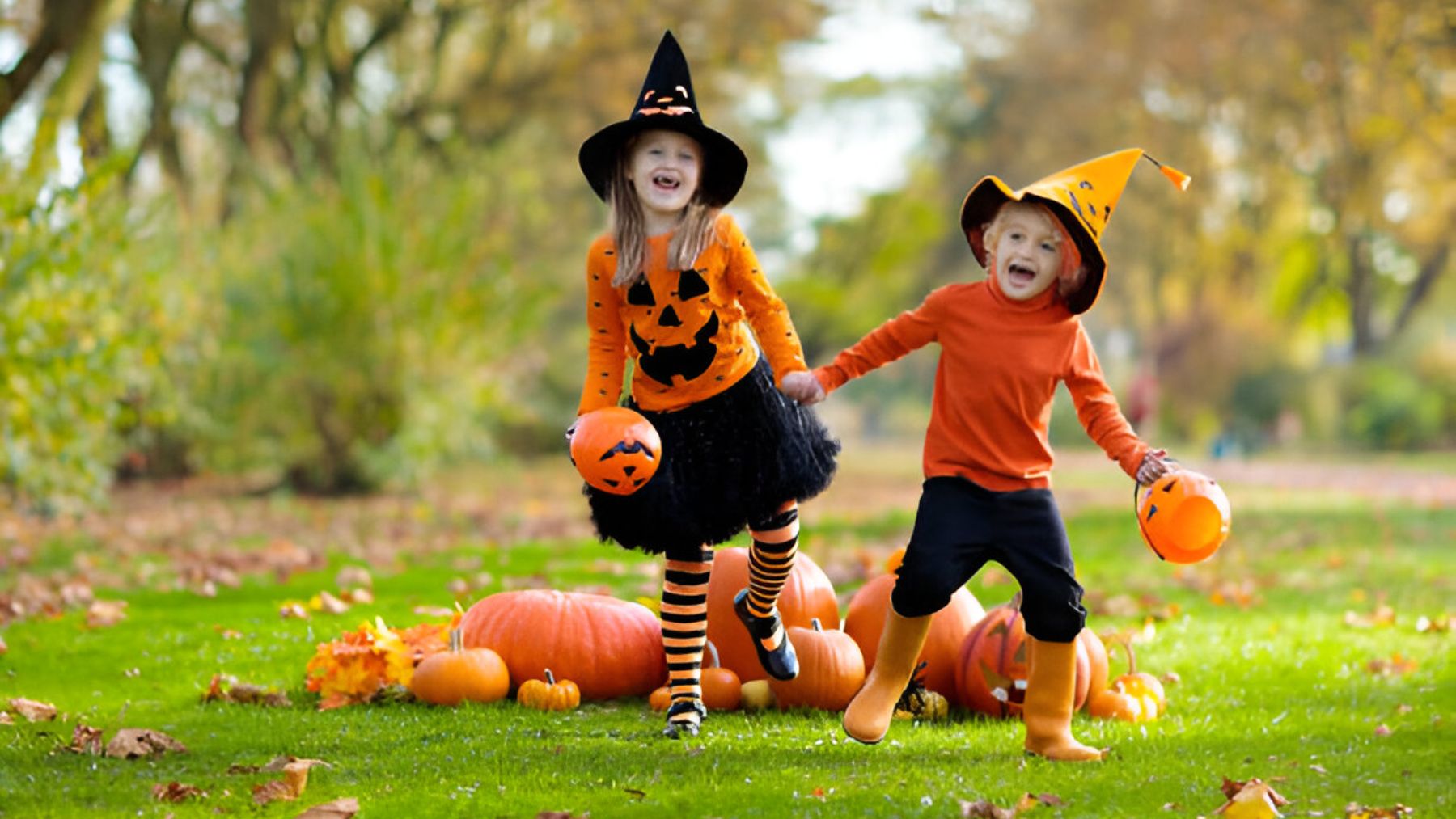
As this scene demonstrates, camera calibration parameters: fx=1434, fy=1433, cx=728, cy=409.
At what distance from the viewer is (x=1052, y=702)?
4.50 meters

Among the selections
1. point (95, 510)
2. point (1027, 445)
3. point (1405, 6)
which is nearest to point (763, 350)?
point (1027, 445)

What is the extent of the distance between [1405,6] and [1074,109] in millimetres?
15385

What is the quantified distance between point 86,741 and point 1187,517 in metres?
3.47

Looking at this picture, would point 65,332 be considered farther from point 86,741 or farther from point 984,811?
point 984,811

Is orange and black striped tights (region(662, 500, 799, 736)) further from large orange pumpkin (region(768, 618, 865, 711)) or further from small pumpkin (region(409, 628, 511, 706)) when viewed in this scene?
small pumpkin (region(409, 628, 511, 706))

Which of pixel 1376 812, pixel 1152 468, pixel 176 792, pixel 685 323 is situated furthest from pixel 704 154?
pixel 1376 812

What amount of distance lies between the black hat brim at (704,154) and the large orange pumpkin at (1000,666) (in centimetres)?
182

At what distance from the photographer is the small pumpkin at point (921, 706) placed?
518cm

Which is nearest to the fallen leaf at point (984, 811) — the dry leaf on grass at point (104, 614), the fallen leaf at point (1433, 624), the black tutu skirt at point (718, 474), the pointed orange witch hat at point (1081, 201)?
the black tutu skirt at point (718, 474)

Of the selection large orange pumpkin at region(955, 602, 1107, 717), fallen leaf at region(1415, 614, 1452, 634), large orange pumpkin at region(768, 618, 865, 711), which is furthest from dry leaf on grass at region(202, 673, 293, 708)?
fallen leaf at region(1415, 614, 1452, 634)

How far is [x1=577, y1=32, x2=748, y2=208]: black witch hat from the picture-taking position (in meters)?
4.80

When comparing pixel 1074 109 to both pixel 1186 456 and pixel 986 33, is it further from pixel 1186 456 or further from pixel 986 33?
pixel 1186 456

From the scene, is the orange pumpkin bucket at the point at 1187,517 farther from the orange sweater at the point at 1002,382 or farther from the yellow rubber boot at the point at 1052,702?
the yellow rubber boot at the point at 1052,702

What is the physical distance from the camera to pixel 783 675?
5.11m
